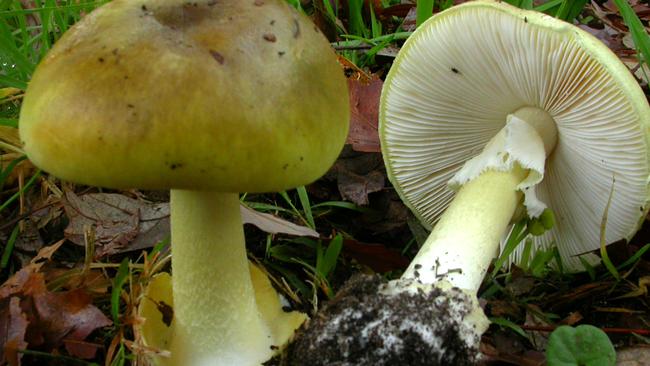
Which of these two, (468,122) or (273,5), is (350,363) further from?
(468,122)

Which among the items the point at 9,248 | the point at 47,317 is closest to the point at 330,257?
the point at 47,317

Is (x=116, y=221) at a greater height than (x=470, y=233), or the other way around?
(x=470, y=233)

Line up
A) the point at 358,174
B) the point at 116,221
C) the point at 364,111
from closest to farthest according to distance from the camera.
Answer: the point at 116,221 → the point at 358,174 → the point at 364,111

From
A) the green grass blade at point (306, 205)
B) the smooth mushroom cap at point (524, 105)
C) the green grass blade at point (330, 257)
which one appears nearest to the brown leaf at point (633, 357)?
the smooth mushroom cap at point (524, 105)

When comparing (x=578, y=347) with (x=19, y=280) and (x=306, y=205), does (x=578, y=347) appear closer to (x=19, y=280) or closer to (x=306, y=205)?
(x=306, y=205)

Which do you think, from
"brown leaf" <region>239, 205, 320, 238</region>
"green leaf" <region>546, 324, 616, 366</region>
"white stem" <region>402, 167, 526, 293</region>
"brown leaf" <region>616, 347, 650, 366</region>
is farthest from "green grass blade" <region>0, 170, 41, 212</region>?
"brown leaf" <region>616, 347, 650, 366</region>

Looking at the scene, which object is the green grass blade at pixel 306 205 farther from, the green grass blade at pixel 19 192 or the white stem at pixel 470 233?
the green grass blade at pixel 19 192

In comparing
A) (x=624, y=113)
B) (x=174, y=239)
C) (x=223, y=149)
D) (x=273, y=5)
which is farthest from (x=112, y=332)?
(x=624, y=113)
